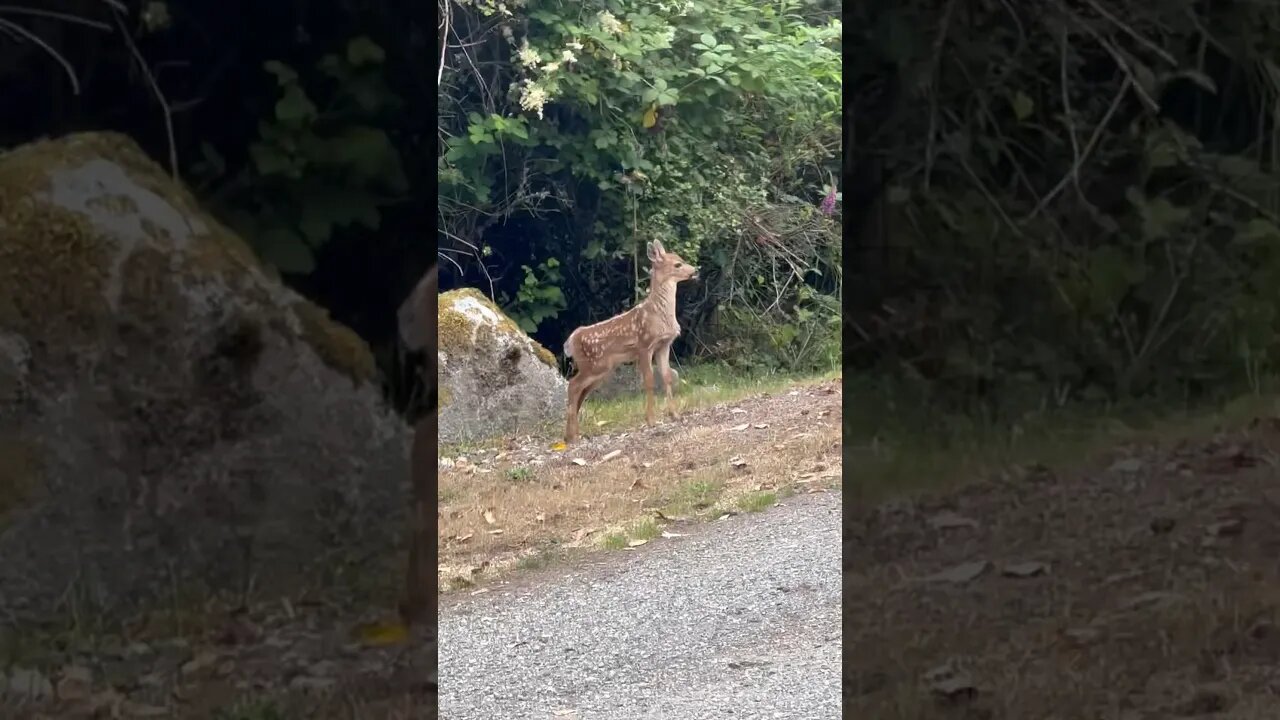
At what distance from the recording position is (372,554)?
60.3 inches

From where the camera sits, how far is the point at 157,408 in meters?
1.50

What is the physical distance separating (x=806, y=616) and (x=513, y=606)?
1.08 m

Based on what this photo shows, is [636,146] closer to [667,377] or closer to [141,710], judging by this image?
[667,377]

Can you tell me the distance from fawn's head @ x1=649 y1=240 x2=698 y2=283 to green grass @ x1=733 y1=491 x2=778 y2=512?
1.48 m

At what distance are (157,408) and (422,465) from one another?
329mm

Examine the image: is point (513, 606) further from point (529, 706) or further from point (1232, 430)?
point (1232, 430)

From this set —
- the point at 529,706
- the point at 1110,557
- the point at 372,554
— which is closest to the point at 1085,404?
the point at 1110,557

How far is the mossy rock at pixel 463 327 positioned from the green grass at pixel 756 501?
1558 mm

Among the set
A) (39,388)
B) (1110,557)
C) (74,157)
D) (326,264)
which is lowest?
(1110,557)

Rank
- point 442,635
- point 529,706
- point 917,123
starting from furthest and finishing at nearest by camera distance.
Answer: point 442,635, point 529,706, point 917,123

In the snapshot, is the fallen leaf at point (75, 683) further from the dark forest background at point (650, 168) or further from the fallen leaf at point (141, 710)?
the dark forest background at point (650, 168)

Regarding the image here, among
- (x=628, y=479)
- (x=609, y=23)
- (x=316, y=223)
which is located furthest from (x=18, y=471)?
(x=609, y=23)

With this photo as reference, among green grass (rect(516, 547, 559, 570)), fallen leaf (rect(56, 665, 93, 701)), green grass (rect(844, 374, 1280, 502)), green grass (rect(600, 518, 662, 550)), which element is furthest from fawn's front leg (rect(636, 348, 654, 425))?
fallen leaf (rect(56, 665, 93, 701))

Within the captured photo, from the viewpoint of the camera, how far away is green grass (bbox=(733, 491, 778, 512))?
5.36 metres
